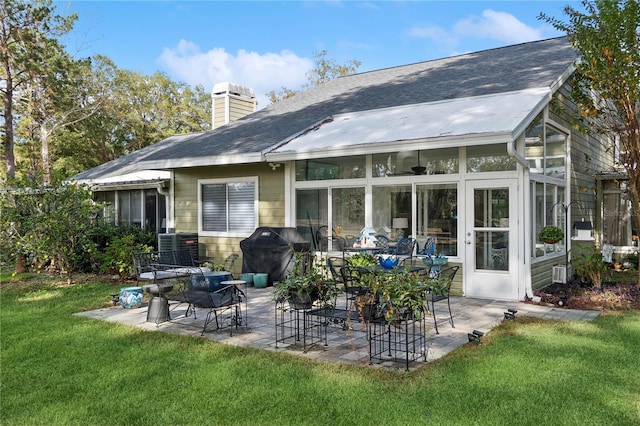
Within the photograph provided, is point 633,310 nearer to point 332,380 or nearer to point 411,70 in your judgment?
point 332,380

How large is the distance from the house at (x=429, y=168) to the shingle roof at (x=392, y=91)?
53mm

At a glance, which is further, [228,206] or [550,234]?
[228,206]

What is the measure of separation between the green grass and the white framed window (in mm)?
5115

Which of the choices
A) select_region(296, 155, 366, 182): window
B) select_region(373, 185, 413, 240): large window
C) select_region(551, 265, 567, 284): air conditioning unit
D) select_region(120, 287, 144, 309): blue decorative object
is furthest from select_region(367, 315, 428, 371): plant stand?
select_region(551, 265, 567, 284): air conditioning unit

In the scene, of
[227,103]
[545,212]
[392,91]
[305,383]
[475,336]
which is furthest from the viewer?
[227,103]

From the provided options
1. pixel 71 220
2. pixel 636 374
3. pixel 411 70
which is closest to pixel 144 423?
pixel 636 374

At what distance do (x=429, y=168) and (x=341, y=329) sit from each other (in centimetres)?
357

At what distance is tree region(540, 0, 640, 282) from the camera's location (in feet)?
25.4

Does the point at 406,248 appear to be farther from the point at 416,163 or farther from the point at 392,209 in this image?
the point at 416,163

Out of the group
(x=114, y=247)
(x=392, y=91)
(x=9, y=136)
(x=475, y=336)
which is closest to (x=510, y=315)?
(x=475, y=336)

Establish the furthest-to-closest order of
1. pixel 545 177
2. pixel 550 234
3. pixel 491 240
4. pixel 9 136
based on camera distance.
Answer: pixel 9 136 < pixel 545 177 < pixel 550 234 < pixel 491 240

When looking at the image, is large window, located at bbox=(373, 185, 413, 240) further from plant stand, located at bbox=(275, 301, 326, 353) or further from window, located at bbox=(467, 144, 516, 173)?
plant stand, located at bbox=(275, 301, 326, 353)

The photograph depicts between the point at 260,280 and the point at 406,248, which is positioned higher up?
the point at 406,248

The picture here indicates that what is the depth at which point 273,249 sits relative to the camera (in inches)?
374
